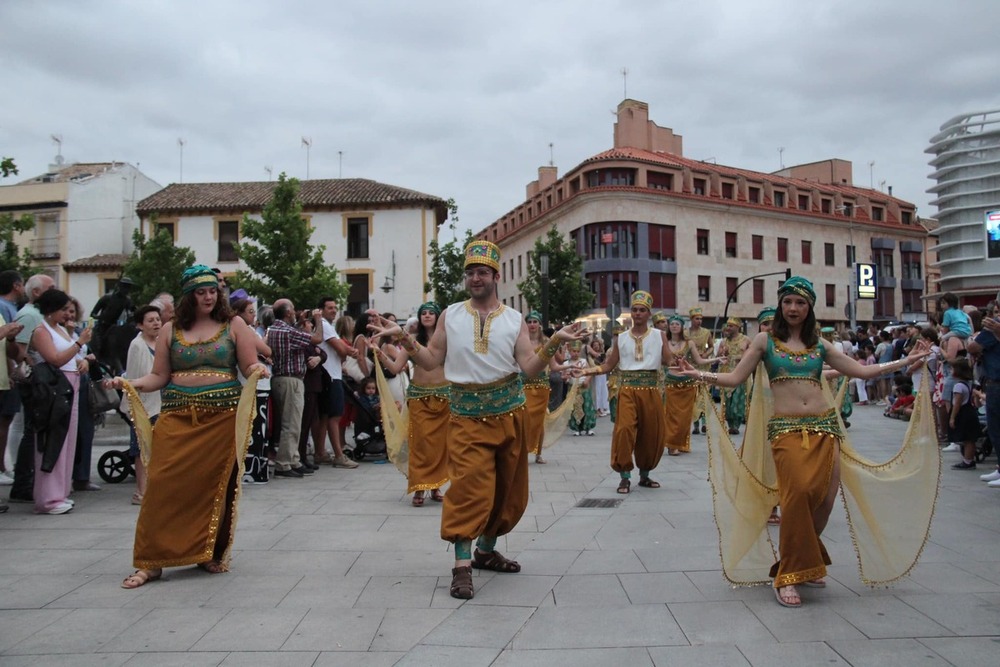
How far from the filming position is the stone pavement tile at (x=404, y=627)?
391 cm

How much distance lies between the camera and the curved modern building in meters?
33.2

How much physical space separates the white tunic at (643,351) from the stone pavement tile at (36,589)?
5778 mm

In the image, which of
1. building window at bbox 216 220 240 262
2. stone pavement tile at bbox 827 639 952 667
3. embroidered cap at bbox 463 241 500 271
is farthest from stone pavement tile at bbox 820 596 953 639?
building window at bbox 216 220 240 262

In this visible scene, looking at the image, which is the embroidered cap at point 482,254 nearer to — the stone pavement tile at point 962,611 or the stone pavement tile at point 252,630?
the stone pavement tile at point 252,630

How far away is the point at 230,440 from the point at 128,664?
1.91 metres

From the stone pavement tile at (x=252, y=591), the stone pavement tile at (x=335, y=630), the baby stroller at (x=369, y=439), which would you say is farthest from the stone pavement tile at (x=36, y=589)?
the baby stroller at (x=369, y=439)

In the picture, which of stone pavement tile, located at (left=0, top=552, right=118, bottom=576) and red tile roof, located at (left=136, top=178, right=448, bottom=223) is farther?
red tile roof, located at (left=136, top=178, right=448, bottom=223)

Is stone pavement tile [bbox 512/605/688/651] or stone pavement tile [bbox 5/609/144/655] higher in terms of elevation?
stone pavement tile [bbox 5/609/144/655]

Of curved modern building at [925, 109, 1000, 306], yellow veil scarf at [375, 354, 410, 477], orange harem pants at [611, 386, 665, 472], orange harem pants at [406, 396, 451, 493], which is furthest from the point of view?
curved modern building at [925, 109, 1000, 306]

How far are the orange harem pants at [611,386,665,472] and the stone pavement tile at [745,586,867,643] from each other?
3.72m

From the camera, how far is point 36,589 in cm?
491

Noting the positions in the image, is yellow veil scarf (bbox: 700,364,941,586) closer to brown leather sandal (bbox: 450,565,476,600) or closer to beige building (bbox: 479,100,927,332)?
brown leather sandal (bbox: 450,565,476,600)

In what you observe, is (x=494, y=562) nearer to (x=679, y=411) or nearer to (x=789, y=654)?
(x=789, y=654)

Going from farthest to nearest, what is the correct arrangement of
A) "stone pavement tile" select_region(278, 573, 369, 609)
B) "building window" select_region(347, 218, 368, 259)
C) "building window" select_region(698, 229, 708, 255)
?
"building window" select_region(698, 229, 708, 255)
"building window" select_region(347, 218, 368, 259)
"stone pavement tile" select_region(278, 573, 369, 609)
